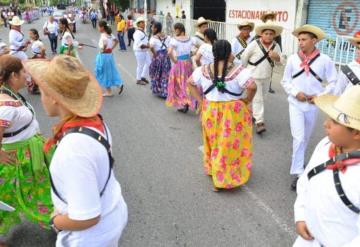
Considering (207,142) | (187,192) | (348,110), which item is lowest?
(187,192)

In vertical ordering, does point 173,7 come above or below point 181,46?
above

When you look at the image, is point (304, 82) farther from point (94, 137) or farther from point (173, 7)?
point (173, 7)

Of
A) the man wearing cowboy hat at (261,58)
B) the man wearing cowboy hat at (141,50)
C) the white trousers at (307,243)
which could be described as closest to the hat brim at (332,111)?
the white trousers at (307,243)

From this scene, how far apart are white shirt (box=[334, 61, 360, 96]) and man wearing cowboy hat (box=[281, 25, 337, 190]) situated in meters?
0.16

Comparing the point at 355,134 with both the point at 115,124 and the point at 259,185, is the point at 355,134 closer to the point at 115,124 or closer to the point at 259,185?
the point at 259,185

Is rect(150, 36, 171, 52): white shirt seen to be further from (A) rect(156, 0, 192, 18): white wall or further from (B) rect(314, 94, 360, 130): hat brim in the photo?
(A) rect(156, 0, 192, 18): white wall

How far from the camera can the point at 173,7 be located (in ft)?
86.2

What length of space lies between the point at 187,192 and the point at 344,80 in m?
2.17

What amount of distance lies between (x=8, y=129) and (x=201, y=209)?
2.11 metres

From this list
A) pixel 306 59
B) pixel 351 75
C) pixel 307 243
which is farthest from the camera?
pixel 306 59

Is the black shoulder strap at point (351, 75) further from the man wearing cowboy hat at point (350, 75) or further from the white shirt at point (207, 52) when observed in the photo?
the white shirt at point (207, 52)

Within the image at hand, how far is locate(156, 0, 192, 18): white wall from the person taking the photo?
23.4m

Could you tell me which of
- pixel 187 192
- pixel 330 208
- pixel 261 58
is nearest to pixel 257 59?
pixel 261 58

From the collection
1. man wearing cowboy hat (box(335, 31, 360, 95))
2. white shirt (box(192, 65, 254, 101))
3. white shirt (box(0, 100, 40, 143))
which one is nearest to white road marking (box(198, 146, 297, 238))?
white shirt (box(192, 65, 254, 101))
